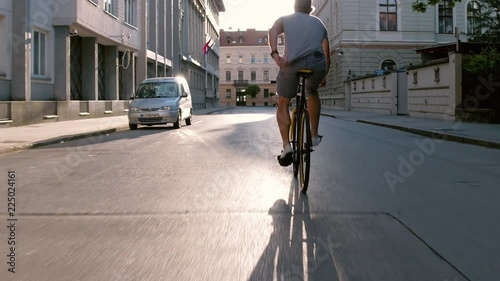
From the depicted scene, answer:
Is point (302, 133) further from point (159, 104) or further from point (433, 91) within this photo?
point (433, 91)

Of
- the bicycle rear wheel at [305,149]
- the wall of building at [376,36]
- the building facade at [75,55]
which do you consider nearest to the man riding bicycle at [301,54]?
the bicycle rear wheel at [305,149]

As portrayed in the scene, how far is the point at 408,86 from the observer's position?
80.3ft

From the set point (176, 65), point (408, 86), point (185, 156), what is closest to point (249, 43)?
point (176, 65)

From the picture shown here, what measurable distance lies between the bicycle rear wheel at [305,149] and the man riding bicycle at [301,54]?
128 mm

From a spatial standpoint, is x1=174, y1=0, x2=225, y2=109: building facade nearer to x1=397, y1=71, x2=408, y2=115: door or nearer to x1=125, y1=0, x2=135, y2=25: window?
x1=125, y1=0, x2=135, y2=25: window

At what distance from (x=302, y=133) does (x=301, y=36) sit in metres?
1.00

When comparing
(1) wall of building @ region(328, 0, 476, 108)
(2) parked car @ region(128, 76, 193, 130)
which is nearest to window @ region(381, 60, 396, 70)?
(1) wall of building @ region(328, 0, 476, 108)

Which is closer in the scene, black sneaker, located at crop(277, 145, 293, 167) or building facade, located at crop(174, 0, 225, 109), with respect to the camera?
black sneaker, located at crop(277, 145, 293, 167)

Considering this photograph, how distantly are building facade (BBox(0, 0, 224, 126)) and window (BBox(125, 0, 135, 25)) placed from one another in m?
0.06

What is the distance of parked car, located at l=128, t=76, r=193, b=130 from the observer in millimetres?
16797

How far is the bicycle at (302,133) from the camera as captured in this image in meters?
5.15

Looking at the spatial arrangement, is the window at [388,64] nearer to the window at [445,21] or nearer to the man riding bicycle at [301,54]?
the window at [445,21]

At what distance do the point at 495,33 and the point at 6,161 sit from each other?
18848mm

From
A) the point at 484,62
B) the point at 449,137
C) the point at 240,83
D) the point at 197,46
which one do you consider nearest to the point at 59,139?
the point at 449,137
